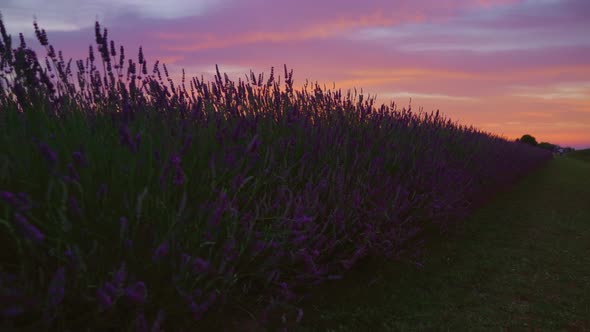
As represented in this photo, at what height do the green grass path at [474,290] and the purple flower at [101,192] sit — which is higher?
the purple flower at [101,192]

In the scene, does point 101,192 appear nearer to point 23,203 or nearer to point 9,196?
point 23,203

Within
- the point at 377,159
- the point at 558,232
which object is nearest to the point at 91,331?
the point at 377,159

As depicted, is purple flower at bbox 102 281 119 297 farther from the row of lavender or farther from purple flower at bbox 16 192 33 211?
purple flower at bbox 16 192 33 211

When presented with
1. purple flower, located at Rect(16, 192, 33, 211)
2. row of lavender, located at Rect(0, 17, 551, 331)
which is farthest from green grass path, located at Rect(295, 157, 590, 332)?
purple flower, located at Rect(16, 192, 33, 211)

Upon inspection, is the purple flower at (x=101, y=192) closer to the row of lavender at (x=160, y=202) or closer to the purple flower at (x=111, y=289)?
the row of lavender at (x=160, y=202)

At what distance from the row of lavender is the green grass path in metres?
0.21

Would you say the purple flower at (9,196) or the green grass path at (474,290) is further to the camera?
the green grass path at (474,290)

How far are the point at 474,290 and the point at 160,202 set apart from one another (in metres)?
2.48

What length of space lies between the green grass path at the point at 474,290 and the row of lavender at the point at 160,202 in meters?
0.21

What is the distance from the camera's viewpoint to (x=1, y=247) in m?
2.06

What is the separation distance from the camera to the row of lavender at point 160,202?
1.80m

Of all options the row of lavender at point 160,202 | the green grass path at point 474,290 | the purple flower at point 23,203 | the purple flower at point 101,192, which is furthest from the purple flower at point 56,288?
the green grass path at point 474,290

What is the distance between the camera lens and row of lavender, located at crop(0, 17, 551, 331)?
1801 millimetres

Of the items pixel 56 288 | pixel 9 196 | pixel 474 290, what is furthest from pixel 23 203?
pixel 474 290
